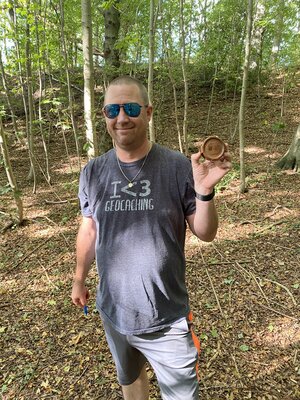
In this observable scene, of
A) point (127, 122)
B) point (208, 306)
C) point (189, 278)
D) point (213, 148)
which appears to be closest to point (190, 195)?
point (213, 148)

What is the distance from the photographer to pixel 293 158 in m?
7.21

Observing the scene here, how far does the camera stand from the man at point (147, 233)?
4.99ft

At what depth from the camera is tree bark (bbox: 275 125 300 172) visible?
23.1 ft

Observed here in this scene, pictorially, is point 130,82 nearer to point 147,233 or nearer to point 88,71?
point 147,233

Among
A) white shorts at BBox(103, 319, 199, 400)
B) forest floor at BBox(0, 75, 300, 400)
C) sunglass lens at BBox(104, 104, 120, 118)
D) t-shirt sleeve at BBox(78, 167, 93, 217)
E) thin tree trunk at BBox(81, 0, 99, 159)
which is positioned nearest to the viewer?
white shorts at BBox(103, 319, 199, 400)

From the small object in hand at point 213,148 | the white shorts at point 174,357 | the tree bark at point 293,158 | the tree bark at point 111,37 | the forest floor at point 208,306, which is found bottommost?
the forest floor at point 208,306

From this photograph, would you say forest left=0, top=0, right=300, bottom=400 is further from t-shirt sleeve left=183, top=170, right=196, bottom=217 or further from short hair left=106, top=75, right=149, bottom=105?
short hair left=106, top=75, right=149, bottom=105

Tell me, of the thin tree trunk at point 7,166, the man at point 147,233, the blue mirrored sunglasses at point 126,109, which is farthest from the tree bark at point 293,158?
the blue mirrored sunglasses at point 126,109

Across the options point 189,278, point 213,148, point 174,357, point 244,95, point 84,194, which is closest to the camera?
point 213,148

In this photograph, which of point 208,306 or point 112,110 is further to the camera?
point 208,306

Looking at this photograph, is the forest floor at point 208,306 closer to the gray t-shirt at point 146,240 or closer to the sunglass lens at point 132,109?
the gray t-shirt at point 146,240

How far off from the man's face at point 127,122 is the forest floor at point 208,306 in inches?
90.5

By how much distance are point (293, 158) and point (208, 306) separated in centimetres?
512

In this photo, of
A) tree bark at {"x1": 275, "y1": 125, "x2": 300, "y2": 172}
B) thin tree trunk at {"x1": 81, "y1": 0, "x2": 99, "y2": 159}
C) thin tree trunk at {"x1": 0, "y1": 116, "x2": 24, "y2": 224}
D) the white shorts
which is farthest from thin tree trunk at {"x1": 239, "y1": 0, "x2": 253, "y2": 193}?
the white shorts
